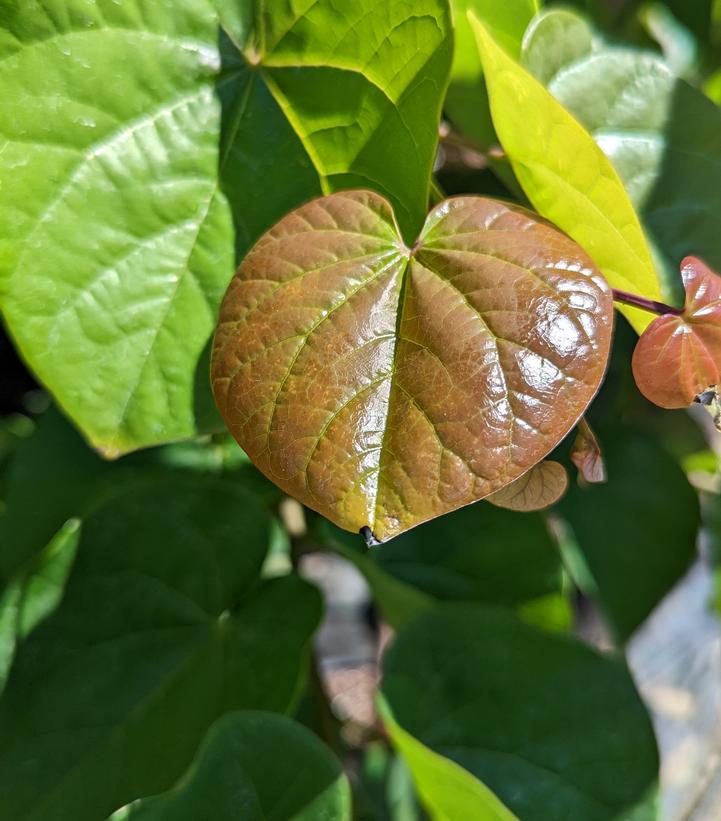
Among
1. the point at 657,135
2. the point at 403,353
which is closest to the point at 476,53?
the point at 657,135

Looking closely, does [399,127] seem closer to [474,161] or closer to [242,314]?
[242,314]

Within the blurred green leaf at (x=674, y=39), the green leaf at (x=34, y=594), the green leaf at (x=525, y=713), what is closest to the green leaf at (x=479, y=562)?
the green leaf at (x=525, y=713)

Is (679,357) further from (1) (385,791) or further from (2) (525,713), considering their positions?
(1) (385,791)

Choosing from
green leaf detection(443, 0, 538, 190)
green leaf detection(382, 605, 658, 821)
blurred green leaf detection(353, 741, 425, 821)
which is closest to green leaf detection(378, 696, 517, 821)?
green leaf detection(382, 605, 658, 821)

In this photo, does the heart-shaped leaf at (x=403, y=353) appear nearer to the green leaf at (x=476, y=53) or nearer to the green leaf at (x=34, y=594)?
the green leaf at (x=476, y=53)

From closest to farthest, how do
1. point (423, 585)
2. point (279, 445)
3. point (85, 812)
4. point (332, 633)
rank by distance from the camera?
point (279, 445) < point (85, 812) < point (423, 585) < point (332, 633)

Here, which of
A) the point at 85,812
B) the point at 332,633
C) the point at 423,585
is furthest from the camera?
the point at 332,633

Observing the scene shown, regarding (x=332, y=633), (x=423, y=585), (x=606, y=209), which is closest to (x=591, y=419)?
(x=423, y=585)
